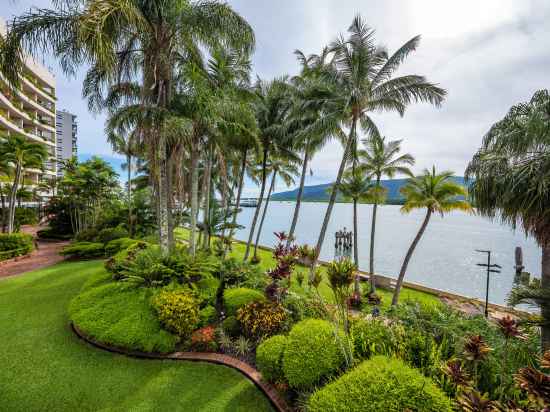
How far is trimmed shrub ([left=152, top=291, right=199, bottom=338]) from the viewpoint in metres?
5.22

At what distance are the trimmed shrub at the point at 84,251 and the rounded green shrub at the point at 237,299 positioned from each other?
1080 cm

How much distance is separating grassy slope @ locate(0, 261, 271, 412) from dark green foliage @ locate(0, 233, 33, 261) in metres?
8.40

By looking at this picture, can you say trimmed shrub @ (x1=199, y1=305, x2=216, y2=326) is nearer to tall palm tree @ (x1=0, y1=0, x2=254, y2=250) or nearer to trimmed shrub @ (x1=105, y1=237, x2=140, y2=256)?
tall palm tree @ (x1=0, y1=0, x2=254, y2=250)

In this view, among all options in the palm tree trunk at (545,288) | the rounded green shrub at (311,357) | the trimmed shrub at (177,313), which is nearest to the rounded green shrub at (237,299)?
the trimmed shrub at (177,313)

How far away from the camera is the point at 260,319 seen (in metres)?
5.30

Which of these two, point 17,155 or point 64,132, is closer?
point 17,155

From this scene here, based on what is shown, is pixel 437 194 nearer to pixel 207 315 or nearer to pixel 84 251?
pixel 207 315

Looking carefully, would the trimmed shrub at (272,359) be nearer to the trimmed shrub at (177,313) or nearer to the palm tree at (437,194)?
the trimmed shrub at (177,313)

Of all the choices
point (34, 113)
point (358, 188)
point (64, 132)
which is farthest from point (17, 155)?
point (64, 132)

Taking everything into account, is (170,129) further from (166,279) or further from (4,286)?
(4,286)

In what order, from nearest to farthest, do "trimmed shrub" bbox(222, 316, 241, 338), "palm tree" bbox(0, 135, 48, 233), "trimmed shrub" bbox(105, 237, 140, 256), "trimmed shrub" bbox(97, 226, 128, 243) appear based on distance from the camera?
1. "trimmed shrub" bbox(222, 316, 241, 338)
2. "trimmed shrub" bbox(105, 237, 140, 256)
3. "palm tree" bbox(0, 135, 48, 233)
4. "trimmed shrub" bbox(97, 226, 128, 243)

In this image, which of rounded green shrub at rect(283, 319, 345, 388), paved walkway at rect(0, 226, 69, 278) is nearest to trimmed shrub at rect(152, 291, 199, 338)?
rounded green shrub at rect(283, 319, 345, 388)

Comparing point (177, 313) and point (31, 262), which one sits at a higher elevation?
point (177, 313)

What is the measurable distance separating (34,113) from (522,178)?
40.8m
